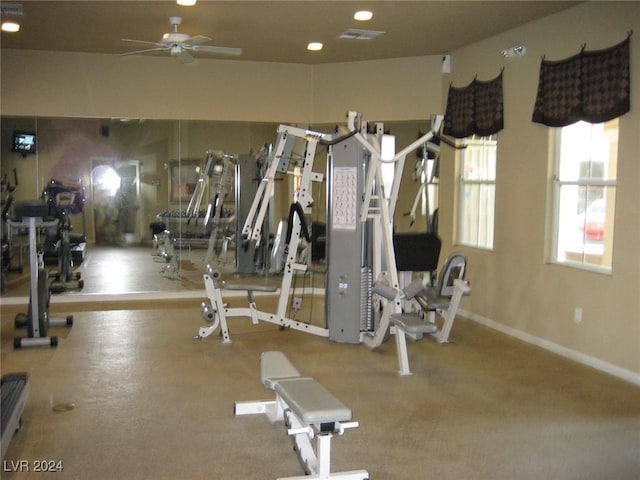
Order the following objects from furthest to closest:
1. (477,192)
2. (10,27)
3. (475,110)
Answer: (477,192)
(475,110)
(10,27)

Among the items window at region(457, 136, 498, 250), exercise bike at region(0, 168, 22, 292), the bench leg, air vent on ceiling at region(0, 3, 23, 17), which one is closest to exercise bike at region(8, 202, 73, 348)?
air vent on ceiling at region(0, 3, 23, 17)

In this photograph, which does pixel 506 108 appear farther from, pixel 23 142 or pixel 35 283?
pixel 23 142

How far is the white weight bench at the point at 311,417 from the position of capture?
99.5 inches

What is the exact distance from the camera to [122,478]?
2852 millimetres

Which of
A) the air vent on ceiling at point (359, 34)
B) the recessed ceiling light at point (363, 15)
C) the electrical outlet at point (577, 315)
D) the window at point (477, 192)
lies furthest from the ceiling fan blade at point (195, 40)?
the electrical outlet at point (577, 315)

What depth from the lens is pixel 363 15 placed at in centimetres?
519

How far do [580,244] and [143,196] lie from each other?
4703mm

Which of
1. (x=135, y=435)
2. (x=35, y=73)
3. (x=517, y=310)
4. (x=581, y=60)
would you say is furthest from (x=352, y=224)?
(x=35, y=73)

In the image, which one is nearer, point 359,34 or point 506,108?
point 506,108

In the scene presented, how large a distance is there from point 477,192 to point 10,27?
15.2 ft

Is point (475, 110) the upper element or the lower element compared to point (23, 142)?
upper

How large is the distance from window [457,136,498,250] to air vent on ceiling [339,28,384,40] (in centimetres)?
146

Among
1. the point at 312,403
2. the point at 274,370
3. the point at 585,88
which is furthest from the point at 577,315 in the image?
the point at 312,403

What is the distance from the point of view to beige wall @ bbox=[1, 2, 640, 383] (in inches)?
174
